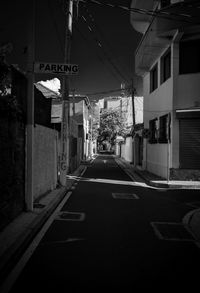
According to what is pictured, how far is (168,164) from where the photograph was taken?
21.9 meters

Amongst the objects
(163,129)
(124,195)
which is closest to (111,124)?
(163,129)

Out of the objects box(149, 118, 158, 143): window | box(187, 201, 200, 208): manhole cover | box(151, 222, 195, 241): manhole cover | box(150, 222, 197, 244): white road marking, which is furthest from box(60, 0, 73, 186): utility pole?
box(149, 118, 158, 143): window

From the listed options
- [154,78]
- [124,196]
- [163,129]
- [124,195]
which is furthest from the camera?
[154,78]

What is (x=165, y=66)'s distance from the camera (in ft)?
81.8

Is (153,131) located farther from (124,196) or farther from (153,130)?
(124,196)

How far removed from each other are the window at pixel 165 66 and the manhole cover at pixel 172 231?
14.7 m

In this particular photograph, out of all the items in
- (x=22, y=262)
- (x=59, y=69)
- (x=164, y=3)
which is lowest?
(x=22, y=262)

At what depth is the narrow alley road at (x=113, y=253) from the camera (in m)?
5.41

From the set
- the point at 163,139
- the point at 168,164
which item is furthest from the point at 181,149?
the point at 163,139

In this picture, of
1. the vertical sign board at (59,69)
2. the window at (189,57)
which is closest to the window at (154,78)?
the window at (189,57)

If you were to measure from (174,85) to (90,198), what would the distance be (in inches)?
376

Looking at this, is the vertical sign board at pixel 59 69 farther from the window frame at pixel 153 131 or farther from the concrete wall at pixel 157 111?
the window frame at pixel 153 131

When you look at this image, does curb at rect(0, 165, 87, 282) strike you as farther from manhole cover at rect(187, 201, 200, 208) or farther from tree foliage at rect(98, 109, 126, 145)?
tree foliage at rect(98, 109, 126, 145)

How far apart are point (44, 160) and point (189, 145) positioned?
31.7 feet
